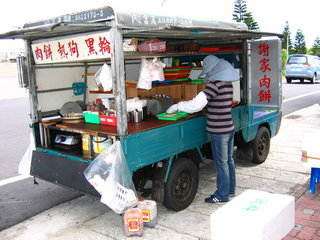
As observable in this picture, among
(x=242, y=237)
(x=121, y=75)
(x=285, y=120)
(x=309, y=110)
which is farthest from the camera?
(x=309, y=110)

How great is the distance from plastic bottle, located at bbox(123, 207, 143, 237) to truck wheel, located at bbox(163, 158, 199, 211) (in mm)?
597

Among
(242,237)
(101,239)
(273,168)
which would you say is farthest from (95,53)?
(273,168)

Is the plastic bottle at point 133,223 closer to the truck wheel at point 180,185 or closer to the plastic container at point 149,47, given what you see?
the truck wheel at point 180,185

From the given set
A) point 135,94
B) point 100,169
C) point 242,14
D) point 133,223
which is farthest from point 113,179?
point 242,14

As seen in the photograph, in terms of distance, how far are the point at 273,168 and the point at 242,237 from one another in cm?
390

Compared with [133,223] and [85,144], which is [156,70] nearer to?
[85,144]

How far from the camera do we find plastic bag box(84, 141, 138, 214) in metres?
3.69

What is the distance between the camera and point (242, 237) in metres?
2.47

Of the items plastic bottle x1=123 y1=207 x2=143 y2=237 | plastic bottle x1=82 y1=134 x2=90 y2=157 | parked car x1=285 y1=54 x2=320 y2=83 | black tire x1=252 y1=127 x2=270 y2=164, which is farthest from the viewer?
parked car x1=285 y1=54 x2=320 y2=83

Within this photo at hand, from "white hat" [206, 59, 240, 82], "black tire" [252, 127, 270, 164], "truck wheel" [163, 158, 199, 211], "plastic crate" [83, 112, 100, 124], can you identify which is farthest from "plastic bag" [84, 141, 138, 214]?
"black tire" [252, 127, 270, 164]

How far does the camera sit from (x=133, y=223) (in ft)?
12.5

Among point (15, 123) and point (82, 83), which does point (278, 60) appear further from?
point (15, 123)

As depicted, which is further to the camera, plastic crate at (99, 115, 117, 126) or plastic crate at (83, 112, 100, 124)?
plastic crate at (83, 112, 100, 124)

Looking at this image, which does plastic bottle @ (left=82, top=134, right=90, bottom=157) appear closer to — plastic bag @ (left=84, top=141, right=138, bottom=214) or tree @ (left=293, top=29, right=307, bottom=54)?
plastic bag @ (left=84, top=141, right=138, bottom=214)
